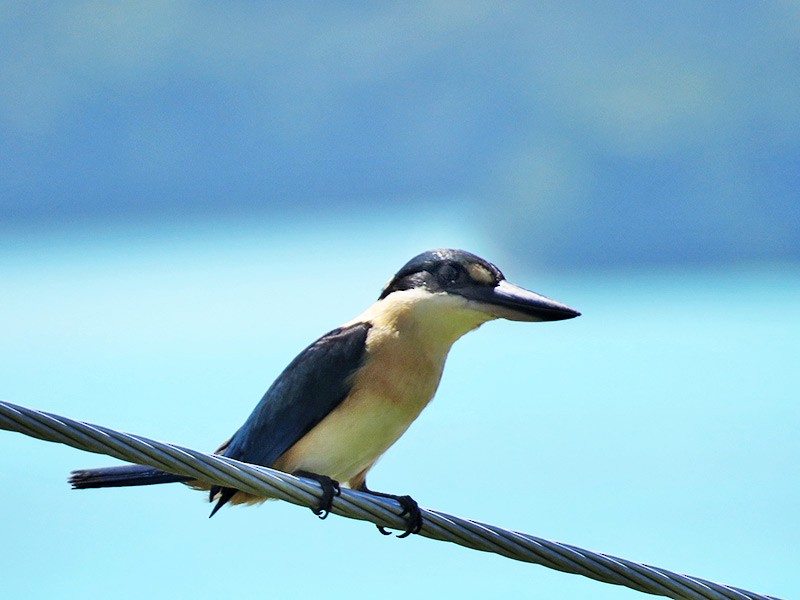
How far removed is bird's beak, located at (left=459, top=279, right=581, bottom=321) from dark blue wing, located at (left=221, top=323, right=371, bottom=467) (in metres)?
0.32

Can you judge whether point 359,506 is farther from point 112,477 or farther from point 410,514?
point 112,477

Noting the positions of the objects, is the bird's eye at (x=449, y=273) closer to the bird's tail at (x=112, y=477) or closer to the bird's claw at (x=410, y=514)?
the bird's claw at (x=410, y=514)

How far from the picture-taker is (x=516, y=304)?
2996mm

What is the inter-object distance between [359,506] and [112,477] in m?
0.93

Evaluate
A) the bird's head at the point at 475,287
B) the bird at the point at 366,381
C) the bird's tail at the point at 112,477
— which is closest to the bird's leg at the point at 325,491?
the bird at the point at 366,381

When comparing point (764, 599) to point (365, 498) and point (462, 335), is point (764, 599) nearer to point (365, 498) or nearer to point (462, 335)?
point (365, 498)

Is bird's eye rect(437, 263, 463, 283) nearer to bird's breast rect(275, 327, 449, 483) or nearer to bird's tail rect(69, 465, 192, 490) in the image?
bird's breast rect(275, 327, 449, 483)

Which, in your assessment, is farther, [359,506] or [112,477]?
[112,477]

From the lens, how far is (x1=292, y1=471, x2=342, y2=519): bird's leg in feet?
7.58

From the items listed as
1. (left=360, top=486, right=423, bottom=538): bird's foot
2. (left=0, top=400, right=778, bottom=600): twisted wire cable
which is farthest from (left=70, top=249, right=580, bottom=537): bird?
(left=0, top=400, right=778, bottom=600): twisted wire cable

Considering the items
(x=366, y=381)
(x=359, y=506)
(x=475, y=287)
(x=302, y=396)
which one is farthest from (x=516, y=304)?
(x=359, y=506)

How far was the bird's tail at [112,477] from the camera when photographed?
292 centimetres

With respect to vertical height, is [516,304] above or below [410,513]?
above

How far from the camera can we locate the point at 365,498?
2279 mm
